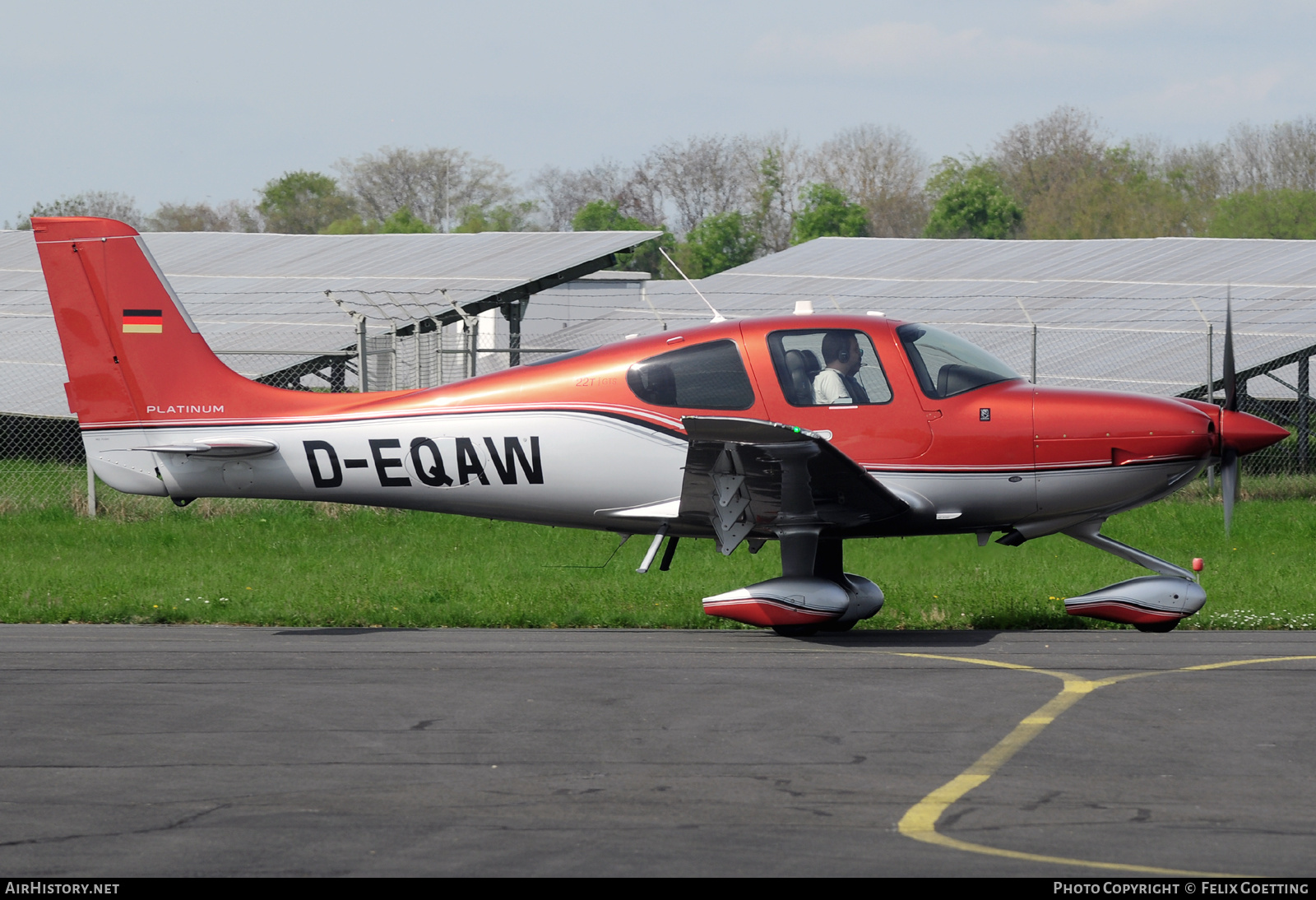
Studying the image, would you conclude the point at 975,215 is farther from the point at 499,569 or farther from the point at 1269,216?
the point at 499,569

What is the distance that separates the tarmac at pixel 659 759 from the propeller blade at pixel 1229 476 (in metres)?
1.16

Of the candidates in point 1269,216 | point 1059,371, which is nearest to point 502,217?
point 1269,216

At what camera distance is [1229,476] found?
1107 cm

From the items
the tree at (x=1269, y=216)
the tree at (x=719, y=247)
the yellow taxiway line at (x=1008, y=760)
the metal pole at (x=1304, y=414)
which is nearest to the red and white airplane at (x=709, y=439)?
the yellow taxiway line at (x=1008, y=760)

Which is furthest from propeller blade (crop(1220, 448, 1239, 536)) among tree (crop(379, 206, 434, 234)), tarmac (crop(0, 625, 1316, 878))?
tree (crop(379, 206, 434, 234))

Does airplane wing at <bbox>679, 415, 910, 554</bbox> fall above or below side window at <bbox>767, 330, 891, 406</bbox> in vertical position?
below

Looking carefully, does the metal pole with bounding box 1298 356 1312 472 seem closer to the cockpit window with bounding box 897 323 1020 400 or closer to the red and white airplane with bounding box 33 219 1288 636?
the red and white airplane with bounding box 33 219 1288 636

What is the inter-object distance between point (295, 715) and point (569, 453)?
13.3ft

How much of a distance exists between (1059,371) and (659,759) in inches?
705

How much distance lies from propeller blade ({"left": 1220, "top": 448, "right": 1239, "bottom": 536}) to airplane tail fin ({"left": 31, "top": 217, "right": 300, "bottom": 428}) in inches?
292

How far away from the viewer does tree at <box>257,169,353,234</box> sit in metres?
107

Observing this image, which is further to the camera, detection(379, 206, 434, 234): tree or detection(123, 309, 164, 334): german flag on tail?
detection(379, 206, 434, 234): tree

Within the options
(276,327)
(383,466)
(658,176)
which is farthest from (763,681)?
(658,176)

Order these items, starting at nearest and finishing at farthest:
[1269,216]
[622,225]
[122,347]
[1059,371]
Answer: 1. [122,347]
2. [1059,371]
3. [1269,216]
4. [622,225]
